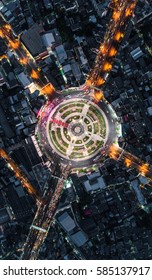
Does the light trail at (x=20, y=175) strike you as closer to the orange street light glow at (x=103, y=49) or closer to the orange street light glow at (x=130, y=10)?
the orange street light glow at (x=103, y=49)

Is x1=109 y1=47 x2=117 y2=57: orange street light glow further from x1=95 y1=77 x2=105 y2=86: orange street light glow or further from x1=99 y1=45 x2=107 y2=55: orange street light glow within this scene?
x1=95 y1=77 x2=105 y2=86: orange street light glow

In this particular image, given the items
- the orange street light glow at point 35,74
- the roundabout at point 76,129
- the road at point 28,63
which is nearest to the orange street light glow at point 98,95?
the roundabout at point 76,129

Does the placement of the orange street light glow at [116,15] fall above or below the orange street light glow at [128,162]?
above


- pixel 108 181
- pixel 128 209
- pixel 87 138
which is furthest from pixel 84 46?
pixel 128 209

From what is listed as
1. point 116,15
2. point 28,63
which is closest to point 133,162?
point 28,63

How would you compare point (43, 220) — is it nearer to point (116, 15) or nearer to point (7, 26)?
point (7, 26)

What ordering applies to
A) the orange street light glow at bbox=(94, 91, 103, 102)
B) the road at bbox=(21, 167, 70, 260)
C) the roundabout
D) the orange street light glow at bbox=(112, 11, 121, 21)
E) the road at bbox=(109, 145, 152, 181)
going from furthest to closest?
the roundabout, the orange street light glow at bbox=(94, 91, 103, 102), the orange street light glow at bbox=(112, 11, 121, 21), the road at bbox=(109, 145, 152, 181), the road at bbox=(21, 167, 70, 260)

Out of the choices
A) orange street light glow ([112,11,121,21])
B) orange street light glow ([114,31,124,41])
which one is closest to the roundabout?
orange street light glow ([114,31,124,41])

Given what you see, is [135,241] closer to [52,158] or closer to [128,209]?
[128,209]
